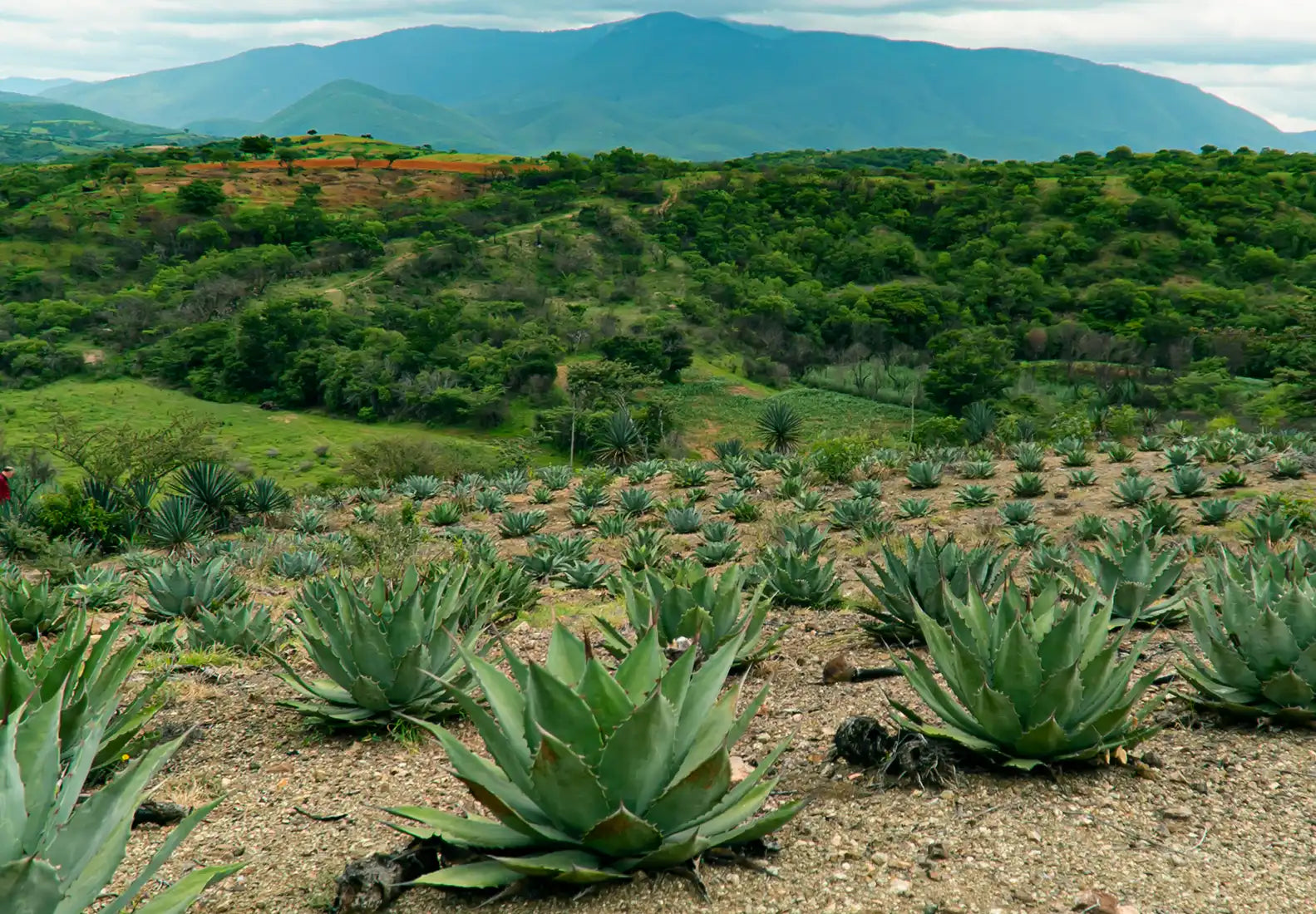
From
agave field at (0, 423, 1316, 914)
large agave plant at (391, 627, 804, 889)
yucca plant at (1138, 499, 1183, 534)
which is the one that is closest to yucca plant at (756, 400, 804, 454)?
yucca plant at (1138, 499, 1183, 534)

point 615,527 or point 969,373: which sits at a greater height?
point 615,527

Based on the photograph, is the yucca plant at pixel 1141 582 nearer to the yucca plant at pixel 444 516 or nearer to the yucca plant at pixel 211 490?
the yucca plant at pixel 444 516

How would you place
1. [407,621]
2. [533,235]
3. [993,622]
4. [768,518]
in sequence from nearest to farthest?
[993,622]
[407,621]
[768,518]
[533,235]

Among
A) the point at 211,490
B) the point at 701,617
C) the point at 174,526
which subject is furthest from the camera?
the point at 211,490

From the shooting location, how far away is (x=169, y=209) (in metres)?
74.4

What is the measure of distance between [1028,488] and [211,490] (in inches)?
442

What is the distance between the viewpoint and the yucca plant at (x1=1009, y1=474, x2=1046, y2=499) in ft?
37.6

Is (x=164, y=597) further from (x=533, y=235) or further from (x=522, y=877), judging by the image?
(x=533, y=235)

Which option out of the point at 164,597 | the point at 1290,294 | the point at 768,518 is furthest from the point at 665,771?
the point at 1290,294

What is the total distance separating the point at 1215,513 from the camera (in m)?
9.11

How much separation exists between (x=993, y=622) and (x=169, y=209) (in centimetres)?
8372

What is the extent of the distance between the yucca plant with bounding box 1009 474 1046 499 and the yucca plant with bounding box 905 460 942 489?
4.55 ft

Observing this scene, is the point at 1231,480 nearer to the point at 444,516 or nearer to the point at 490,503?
the point at 490,503

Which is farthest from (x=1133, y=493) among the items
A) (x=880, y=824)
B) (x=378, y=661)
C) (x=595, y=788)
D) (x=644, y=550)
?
(x=595, y=788)
